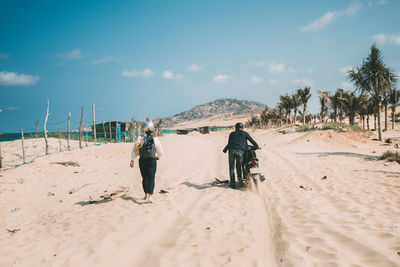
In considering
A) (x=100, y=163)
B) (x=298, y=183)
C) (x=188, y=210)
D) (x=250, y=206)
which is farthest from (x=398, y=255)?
(x=100, y=163)

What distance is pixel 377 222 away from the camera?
3609 millimetres

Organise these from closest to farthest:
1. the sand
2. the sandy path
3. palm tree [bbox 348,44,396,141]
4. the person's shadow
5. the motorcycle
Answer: the sandy path
the sand
the person's shadow
the motorcycle
palm tree [bbox 348,44,396,141]

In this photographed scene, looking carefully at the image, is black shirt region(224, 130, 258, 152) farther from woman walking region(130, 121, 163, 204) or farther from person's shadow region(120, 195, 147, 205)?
person's shadow region(120, 195, 147, 205)

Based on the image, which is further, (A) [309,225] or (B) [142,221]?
(B) [142,221]

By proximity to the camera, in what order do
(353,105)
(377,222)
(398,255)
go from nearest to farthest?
(398,255)
(377,222)
(353,105)

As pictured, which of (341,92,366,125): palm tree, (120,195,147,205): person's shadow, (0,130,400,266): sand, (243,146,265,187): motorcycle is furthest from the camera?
(341,92,366,125): palm tree

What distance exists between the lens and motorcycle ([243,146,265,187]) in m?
6.37

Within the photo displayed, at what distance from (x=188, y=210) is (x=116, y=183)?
507 cm

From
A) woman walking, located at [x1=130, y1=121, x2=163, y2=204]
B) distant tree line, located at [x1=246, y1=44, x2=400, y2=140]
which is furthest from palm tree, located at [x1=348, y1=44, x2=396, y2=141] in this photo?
woman walking, located at [x1=130, y1=121, x2=163, y2=204]

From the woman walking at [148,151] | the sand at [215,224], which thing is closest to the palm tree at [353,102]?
the sand at [215,224]

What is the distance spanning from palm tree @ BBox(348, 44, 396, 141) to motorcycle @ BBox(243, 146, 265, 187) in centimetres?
1928

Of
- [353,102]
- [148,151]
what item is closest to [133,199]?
[148,151]

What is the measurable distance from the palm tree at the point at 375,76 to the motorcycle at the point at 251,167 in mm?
19275

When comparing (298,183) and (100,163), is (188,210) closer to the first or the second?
(298,183)
